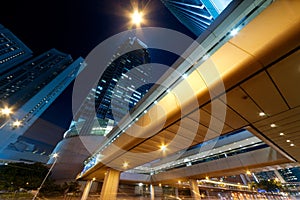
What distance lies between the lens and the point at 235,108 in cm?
348

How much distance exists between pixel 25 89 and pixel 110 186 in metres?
49.7

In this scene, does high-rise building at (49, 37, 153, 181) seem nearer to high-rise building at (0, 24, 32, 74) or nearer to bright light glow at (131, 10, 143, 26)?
bright light glow at (131, 10, 143, 26)

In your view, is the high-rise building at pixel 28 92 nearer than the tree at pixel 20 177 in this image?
No

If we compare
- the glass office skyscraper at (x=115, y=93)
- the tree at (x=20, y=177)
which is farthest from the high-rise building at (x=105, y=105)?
the tree at (x=20, y=177)

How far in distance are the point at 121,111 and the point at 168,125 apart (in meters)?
43.3

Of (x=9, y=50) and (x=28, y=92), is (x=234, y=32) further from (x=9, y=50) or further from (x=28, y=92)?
(x=9, y=50)

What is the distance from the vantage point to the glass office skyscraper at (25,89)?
36656 mm

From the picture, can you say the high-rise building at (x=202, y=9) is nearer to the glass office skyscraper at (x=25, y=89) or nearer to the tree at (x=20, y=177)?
the tree at (x=20, y=177)

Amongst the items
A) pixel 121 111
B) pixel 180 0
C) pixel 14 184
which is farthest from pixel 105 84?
pixel 180 0

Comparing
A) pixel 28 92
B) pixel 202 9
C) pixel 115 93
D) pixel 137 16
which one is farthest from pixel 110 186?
pixel 28 92

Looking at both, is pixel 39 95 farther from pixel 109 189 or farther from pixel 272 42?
pixel 272 42

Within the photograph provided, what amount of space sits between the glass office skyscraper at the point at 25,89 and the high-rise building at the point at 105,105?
41.3ft

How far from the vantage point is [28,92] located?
42.8m

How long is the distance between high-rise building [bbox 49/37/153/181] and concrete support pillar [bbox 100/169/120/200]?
14055mm
